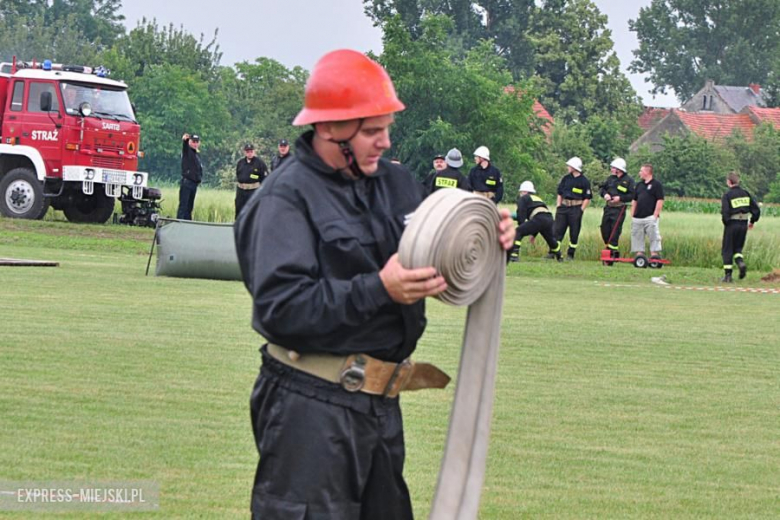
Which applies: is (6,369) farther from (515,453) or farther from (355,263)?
(355,263)

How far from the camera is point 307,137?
14.8 feet

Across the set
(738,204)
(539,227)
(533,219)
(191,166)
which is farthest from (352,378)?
(191,166)

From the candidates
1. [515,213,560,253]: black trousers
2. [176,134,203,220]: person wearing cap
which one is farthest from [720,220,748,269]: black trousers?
[176,134,203,220]: person wearing cap

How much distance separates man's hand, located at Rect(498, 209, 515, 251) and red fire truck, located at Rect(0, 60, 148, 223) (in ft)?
86.6

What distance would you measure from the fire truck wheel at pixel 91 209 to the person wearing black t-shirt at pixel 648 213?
11.4m

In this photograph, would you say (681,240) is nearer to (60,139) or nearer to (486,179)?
(486,179)

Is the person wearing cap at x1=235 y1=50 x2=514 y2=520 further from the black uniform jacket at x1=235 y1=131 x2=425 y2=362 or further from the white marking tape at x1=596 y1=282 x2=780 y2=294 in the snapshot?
the white marking tape at x1=596 y1=282 x2=780 y2=294

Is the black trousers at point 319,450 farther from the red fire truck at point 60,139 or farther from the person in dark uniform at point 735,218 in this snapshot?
the red fire truck at point 60,139

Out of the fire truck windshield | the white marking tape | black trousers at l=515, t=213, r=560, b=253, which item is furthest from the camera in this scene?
the fire truck windshield

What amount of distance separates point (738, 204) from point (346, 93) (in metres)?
22.6

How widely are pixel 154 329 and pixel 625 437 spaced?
5513 mm

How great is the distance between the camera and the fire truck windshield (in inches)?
1208

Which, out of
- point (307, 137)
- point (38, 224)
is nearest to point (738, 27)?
point (38, 224)

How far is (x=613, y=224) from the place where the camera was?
96.4ft
